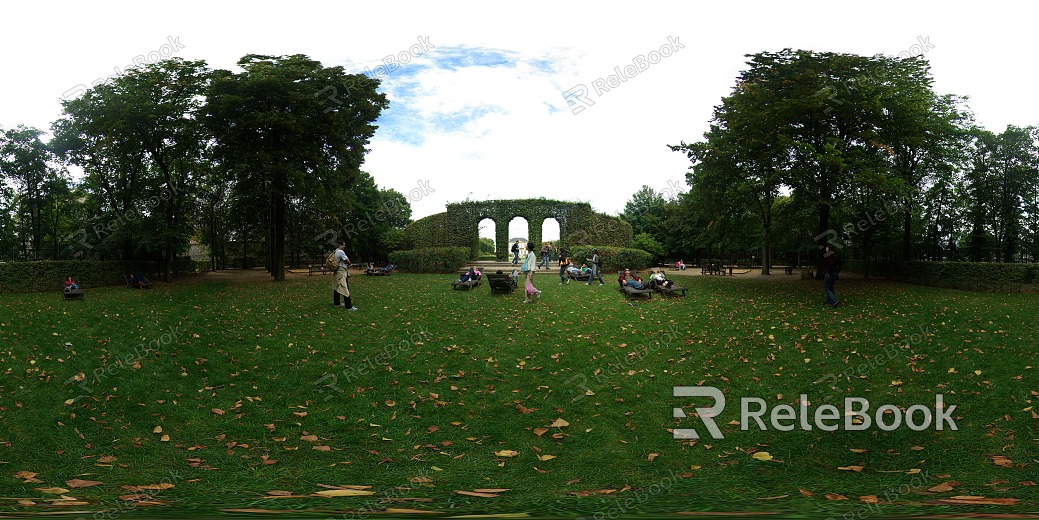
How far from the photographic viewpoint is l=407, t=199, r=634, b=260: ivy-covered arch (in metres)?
40.4

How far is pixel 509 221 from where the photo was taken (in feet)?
137

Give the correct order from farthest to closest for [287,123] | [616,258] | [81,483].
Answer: [616,258] < [287,123] < [81,483]

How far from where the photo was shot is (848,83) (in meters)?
16.9

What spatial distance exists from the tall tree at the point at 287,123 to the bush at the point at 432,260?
7266 mm

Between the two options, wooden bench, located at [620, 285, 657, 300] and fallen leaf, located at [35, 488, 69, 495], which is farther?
wooden bench, located at [620, 285, 657, 300]

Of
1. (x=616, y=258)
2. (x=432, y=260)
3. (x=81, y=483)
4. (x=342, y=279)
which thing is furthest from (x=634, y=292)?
(x=432, y=260)

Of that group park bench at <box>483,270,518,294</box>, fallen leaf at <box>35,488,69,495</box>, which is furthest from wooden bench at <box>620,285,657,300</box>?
fallen leaf at <box>35,488,69,495</box>

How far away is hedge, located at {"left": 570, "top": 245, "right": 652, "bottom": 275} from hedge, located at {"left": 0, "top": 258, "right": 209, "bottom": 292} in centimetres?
2440

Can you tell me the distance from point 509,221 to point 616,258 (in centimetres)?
1374

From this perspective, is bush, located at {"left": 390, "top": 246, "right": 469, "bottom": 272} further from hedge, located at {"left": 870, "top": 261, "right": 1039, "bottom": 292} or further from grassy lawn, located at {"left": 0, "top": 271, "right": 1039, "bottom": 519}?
hedge, located at {"left": 870, "top": 261, "right": 1039, "bottom": 292}

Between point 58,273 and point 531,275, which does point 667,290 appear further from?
point 58,273

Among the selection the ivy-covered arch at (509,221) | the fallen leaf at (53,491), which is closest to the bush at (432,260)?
the ivy-covered arch at (509,221)

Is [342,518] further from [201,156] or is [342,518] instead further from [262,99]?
[201,156]

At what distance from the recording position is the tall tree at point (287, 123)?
21.5 metres
